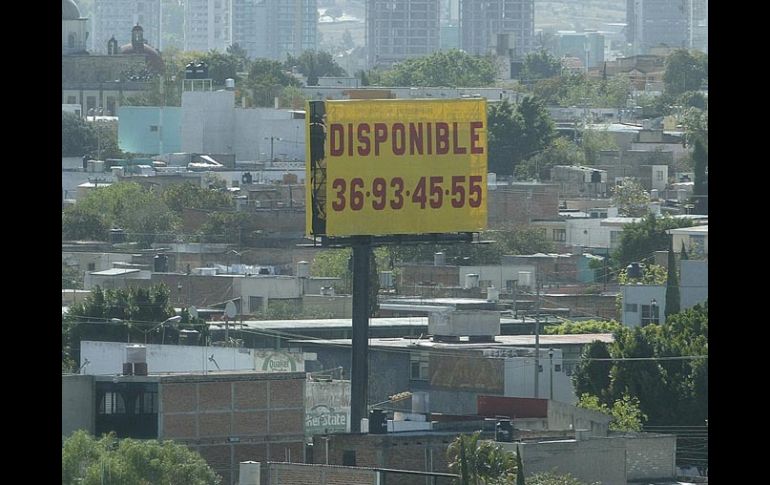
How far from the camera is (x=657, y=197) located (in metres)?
46.4

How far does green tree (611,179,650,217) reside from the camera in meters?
41.7

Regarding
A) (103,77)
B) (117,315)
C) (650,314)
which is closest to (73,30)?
(103,77)

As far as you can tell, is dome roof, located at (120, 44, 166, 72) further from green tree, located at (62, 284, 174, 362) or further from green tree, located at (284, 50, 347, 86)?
green tree, located at (62, 284, 174, 362)

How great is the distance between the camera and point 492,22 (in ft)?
407

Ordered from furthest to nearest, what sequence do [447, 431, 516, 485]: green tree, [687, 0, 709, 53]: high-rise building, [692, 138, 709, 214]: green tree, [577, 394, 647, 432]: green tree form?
[687, 0, 709, 53]: high-rise building → [692, 138, 709, 214]: green tree → [577, 394, 647, 432]: green tree → [447, 431, 516, 485]: green tree

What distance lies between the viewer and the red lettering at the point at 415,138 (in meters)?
23.0

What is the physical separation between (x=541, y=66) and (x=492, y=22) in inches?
1446

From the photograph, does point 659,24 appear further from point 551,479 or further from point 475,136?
point 551,479

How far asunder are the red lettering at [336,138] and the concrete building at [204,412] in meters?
4.23

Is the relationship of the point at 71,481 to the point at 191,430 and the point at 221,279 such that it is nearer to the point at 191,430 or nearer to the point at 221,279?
the point at 191,430

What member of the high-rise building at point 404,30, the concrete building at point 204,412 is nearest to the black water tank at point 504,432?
the concrete building at point 204,412

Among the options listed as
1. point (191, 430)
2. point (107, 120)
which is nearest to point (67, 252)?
point (191, 430)

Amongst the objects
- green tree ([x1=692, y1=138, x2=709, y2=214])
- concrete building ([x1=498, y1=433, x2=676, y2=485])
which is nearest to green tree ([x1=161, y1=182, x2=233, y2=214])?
green tree ([x1=692, y1=138, x2=709, y2=214])

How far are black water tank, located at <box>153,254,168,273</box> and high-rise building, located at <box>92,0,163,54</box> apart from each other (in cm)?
9215
